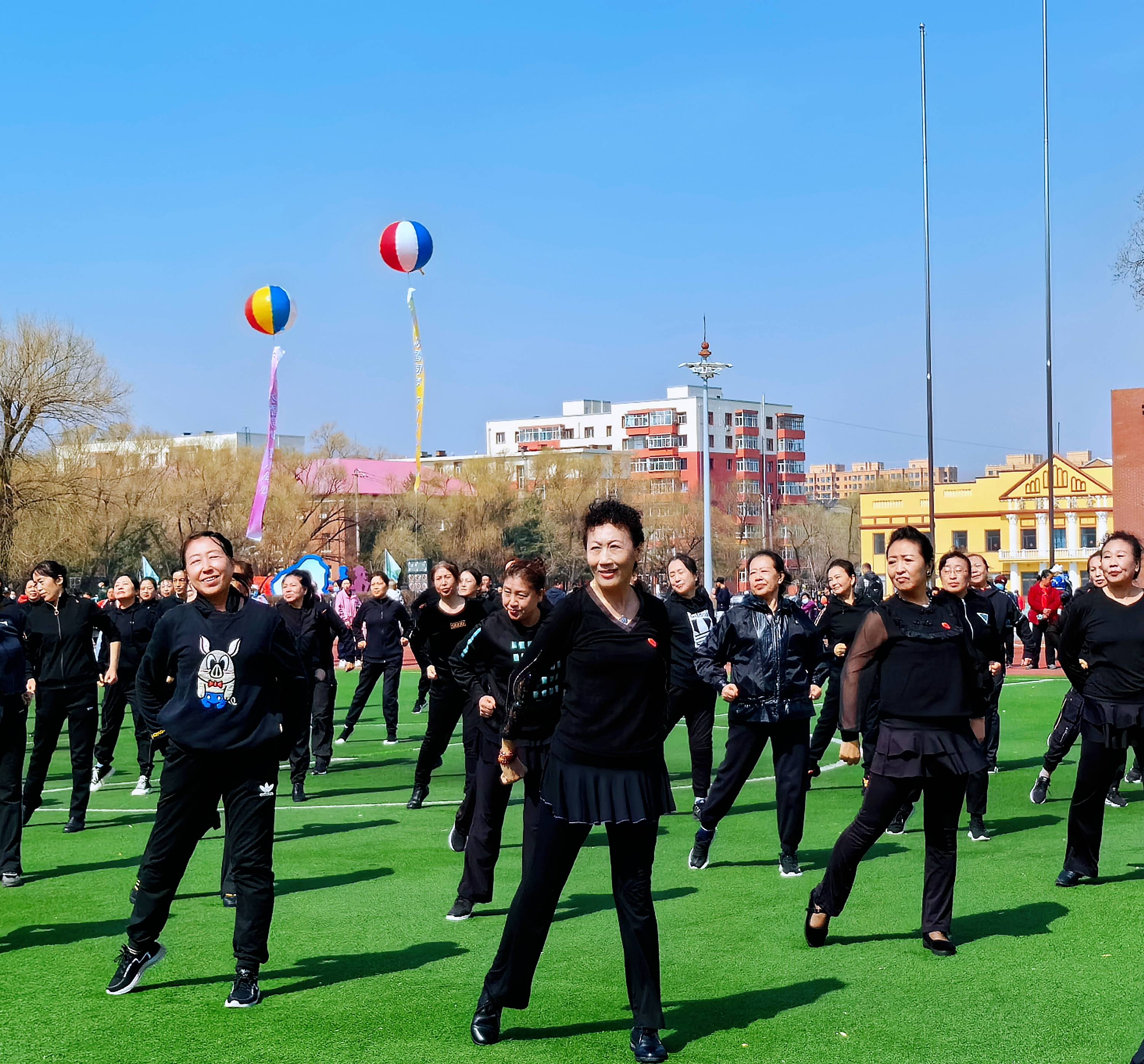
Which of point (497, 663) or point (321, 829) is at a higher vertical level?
point (497, 663)

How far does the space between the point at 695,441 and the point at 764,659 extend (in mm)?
128940

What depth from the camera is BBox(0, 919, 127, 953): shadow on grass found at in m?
7.30

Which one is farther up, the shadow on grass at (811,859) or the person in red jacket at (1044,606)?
the person in red jacket at (1044,606)

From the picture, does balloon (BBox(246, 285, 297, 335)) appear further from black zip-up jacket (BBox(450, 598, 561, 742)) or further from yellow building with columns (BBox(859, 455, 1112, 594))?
yellow building with columns (BBox(859, 455, 1112, 594))

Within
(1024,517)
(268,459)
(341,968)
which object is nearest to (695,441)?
(1024,517)

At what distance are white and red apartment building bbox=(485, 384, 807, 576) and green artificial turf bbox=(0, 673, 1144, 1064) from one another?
116 metres

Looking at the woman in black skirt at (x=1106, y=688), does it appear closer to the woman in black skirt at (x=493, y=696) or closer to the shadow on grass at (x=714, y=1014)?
the shadow on grass at (x=714, y=1014)

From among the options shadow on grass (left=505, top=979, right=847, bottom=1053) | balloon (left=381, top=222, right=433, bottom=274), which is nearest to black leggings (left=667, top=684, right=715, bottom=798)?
shadow on grass (left=505, top=979, right=847, bottom=1053)

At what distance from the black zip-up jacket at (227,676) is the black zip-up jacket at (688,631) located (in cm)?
433

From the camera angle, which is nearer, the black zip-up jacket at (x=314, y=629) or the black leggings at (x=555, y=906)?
the black leggings at (x=555, y=906)

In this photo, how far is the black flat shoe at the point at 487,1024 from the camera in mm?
5469

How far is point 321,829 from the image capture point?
36.6ft

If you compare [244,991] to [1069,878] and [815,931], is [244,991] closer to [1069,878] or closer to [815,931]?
[815,931]

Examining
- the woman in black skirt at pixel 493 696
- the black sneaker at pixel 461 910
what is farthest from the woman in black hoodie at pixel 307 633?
the black sneaker at pixel 461 910
